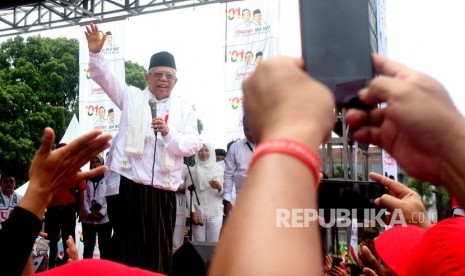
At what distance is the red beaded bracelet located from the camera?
0.60 metres

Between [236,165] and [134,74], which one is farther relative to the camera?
[134,74]

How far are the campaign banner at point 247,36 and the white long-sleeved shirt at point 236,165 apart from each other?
243cm

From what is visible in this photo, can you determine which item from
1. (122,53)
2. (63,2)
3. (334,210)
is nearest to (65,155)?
(334,210)

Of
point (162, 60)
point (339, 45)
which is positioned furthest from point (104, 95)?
point (339, 45)

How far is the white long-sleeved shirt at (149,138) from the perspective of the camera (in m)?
4.06

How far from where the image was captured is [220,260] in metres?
0.59

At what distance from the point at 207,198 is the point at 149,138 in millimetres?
3356

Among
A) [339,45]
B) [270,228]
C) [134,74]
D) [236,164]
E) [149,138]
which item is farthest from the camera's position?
[134,74]

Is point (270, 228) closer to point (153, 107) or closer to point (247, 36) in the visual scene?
point (153, 107)

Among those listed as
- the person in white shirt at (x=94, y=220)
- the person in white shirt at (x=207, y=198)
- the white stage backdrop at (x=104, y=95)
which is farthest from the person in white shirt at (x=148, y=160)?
the white stage backdrop at (x=104, y=95)

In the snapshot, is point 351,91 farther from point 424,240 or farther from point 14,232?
point 14,232

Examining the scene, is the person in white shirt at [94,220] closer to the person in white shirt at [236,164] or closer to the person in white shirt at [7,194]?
the person in white shirt at [7,194]

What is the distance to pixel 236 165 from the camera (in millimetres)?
5812

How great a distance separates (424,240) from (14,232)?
0.91 meters
